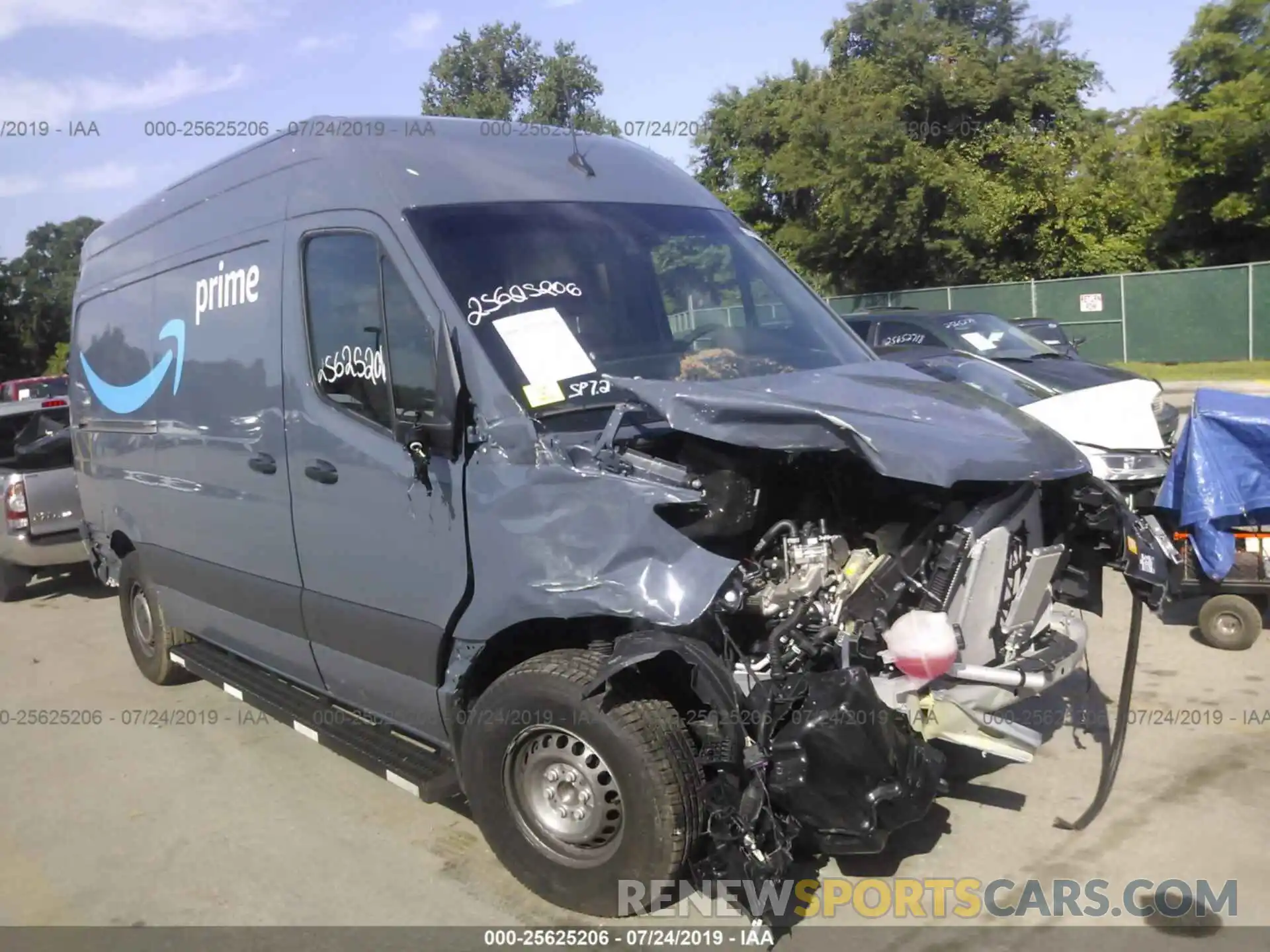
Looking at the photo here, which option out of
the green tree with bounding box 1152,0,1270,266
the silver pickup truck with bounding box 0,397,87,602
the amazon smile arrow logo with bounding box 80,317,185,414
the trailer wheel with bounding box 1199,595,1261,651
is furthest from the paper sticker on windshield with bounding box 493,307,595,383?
the green tree with bounding box 1152,0,1270,266

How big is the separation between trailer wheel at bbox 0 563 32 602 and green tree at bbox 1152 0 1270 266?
27958 millimetres

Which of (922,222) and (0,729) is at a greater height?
(922,222)

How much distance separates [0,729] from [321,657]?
309 cm

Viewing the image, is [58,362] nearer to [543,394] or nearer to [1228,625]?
[1228,625]

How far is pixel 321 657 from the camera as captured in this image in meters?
5.23

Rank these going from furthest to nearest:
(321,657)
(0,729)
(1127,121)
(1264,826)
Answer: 1. (1127,121)
2. (0,729)
3. (321,657)
4. (1264,826)

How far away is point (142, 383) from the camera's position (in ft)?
22.3

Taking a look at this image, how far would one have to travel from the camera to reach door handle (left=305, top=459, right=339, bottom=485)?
4777mm

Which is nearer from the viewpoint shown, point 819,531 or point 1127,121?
point 819,531

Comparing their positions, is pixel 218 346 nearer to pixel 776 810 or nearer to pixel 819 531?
pixel 819 531

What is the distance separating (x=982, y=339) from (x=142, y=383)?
9.19 metres

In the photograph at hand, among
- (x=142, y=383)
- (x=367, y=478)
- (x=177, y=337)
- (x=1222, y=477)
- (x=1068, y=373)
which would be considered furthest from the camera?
(x=1068, y=373)

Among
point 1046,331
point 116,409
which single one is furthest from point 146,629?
point 1046,331

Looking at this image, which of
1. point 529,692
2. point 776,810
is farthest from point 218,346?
point 776,810
